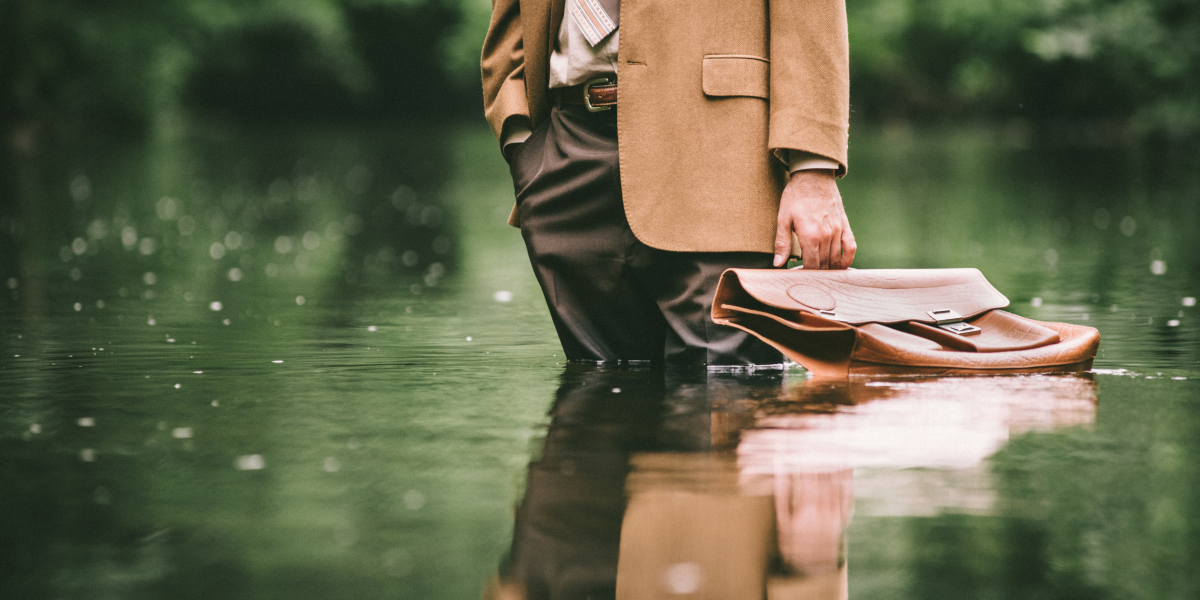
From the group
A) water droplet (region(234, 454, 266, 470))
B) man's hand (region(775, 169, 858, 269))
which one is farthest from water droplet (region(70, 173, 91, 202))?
water droplet (region(234, 454, 266, 470))

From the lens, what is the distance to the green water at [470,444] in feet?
7.61

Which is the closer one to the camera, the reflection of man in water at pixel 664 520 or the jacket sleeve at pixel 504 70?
the reflection of man in water at pixel 664 520

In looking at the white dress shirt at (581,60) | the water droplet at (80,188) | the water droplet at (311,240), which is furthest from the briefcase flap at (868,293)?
the water droplet at (80,188)

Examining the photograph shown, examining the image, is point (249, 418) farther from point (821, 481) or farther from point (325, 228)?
point (325, 228)

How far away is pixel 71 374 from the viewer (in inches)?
166

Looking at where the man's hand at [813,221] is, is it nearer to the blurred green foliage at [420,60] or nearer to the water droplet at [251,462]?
the water droplet at [251,462]

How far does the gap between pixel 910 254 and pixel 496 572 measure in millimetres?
6722

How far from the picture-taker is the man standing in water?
383 cm

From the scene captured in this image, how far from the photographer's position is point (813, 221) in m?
3.82

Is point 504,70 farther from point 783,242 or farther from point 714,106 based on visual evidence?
point 783,242

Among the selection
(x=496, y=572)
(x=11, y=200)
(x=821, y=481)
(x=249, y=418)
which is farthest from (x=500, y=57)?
(x=11, y=200)

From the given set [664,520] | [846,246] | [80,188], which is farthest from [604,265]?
[80,188]

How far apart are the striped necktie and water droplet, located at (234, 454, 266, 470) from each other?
143 cm

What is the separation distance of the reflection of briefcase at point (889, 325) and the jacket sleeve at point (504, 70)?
84 cm
